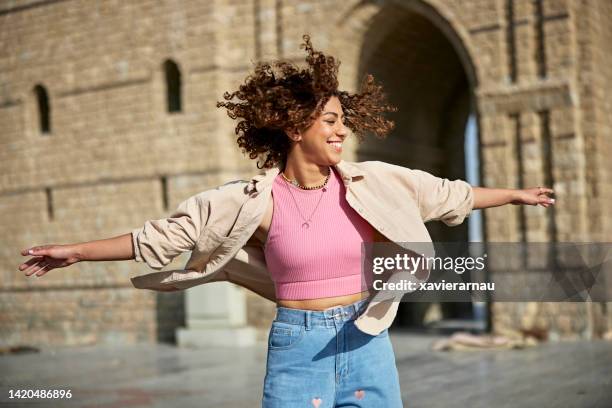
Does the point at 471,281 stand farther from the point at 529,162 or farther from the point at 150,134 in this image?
the point at 150,134

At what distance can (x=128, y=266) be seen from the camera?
1444 centimetres

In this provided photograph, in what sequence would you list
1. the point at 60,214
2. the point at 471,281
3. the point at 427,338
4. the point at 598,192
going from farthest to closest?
the point at 60,214
the point at 427,338
the point at 598,192
the point at 471,281

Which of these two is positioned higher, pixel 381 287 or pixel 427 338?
pixel 381 287

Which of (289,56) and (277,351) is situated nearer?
(277,351)

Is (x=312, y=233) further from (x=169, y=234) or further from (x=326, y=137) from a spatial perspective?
(x=169, y=234)

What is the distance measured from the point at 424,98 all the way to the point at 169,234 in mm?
13106

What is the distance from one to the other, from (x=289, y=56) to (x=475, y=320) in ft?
22.8

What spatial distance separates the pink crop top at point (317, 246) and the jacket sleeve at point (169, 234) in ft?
0.87

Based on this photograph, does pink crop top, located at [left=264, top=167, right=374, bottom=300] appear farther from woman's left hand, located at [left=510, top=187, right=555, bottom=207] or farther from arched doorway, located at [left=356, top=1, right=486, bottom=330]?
arched doorway, located at [left=356, top=1, right=486, bottom=330]

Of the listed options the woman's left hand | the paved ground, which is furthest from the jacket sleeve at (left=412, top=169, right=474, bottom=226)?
the paved ground

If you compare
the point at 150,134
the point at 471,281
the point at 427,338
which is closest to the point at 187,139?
the point at 150,134

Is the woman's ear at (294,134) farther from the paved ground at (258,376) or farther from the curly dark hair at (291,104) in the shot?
the paved ground at (258,376)

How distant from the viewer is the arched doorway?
13.2 m

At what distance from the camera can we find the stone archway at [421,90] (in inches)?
516
